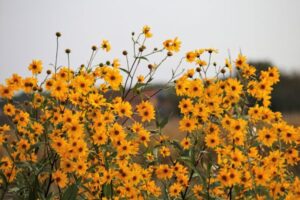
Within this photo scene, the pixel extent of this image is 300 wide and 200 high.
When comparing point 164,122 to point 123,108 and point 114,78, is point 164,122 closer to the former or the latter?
point 123,108

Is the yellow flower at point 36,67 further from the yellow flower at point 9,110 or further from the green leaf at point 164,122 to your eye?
the green leaf at point 164,122

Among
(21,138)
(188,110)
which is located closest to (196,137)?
(188,110)

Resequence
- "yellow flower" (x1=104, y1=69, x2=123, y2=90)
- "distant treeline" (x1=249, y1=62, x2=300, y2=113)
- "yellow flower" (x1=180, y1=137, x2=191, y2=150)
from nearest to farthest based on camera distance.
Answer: "yellow flower" (x1=180, y1=137, x2=191, y2=150) → "yellow flower" (x1=104, y1=69, x2=123, y2=90) → "distant treeline" (x1=249, y1=62, x2=300, y2=113)

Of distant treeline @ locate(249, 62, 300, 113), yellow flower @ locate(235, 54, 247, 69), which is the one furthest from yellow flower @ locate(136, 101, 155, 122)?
distant treeline @ locate(249, 62, 300, 113)

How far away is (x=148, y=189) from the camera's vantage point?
3191 mm

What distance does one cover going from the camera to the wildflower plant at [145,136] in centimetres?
291

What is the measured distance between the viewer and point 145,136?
3014mm

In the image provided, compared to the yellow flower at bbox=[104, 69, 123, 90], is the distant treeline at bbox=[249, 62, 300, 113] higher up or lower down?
lower down

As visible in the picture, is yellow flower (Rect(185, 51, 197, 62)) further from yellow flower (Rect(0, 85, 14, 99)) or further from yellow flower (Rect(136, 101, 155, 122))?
yellow flower (Rect(0, 85, 14, 99))

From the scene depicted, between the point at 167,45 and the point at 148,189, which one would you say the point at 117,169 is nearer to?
the point at 148,189

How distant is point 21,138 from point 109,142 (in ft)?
2.53

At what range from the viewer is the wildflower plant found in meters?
2.91

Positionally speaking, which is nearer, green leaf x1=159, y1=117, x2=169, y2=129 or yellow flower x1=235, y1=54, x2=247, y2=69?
green leaf x1=159, y1=117, x2=169, y2=129

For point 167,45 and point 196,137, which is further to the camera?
point 167,45
